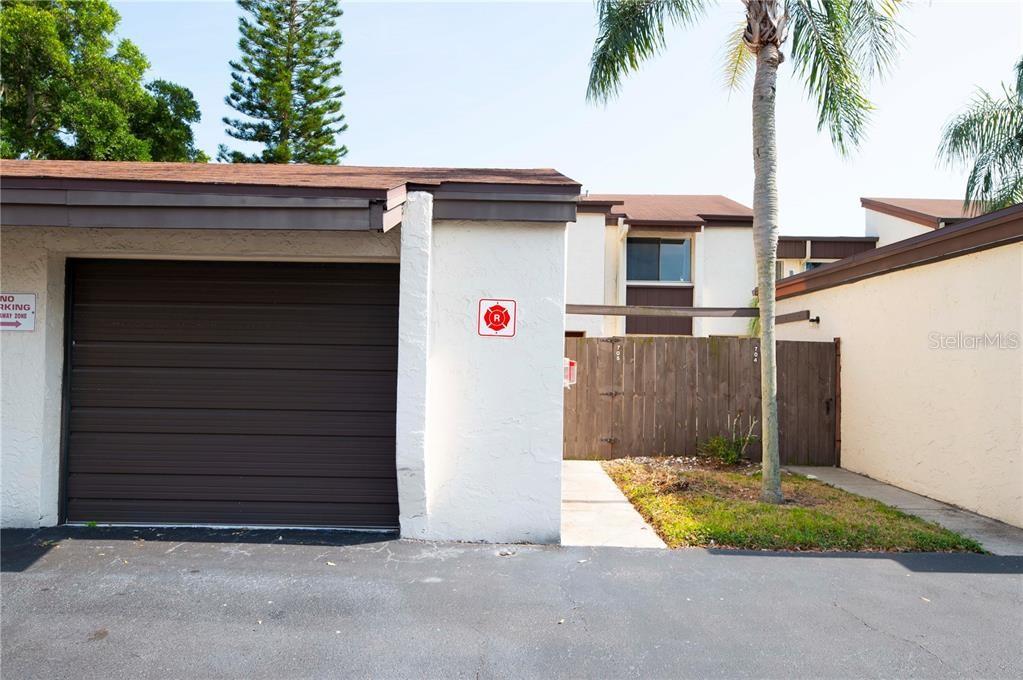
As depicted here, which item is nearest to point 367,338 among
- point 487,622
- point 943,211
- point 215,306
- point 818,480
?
point 215,306

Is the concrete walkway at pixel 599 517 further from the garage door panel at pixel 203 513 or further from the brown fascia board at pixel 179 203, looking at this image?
the brown fascia board at pixel 179 203

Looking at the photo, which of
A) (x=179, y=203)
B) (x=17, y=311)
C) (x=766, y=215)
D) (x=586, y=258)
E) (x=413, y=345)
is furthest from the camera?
(x=586, y=258)

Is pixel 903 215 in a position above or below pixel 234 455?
above

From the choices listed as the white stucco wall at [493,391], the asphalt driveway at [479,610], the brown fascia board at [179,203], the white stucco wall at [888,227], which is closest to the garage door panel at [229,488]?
the asphalt driveway at [479,610]

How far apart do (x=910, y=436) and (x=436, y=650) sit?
6.82 m

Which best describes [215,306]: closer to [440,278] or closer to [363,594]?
[440,278]

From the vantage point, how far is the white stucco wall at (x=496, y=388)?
5645 mm

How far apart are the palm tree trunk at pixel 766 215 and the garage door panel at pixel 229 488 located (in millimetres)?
4069

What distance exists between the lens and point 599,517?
6.62 metres

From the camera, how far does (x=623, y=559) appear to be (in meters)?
5.34

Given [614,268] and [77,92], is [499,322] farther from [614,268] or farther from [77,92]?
[77,92]

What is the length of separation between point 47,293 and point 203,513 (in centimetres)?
A: 233

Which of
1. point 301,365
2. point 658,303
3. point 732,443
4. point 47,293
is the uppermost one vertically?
point 658,303

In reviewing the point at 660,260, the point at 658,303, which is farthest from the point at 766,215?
the point at 660,260
